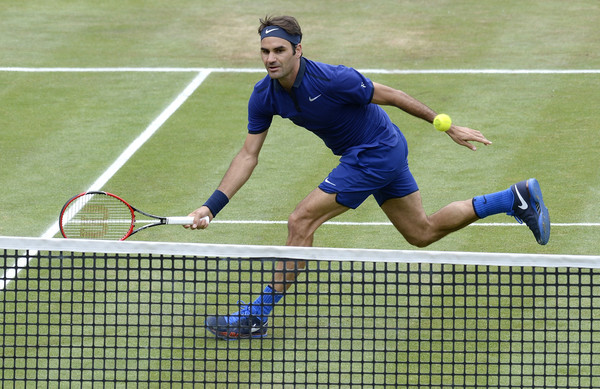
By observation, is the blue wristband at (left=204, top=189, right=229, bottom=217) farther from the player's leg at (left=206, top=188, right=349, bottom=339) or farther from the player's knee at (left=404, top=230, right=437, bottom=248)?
the player's knee at (left=404, top=230, right=437, bottom=248)

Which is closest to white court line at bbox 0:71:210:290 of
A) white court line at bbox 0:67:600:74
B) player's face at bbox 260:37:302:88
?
white court line at bbox 0:67:600:74

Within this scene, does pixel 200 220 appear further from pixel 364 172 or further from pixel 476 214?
pixel 476 214

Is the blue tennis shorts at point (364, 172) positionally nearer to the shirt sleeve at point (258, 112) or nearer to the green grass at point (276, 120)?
the shirt sleeve at point (258, 112)

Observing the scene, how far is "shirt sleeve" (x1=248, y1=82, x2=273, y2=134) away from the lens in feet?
28.1

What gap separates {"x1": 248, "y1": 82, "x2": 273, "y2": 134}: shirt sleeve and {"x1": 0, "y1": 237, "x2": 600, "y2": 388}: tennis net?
103 cm

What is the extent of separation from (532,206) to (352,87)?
1790 millimetres

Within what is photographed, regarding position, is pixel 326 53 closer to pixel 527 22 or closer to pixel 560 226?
pixel 527 22

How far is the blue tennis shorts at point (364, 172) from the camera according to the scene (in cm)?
858

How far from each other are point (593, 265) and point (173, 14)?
532 inches

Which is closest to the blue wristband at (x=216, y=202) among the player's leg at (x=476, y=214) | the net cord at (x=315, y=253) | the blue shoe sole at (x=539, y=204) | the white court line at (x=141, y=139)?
the player's leg at (x=476, y=214)

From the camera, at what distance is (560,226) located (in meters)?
11.0

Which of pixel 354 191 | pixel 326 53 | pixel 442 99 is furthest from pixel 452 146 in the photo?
pixel 354 191

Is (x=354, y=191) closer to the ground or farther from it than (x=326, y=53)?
farther from it

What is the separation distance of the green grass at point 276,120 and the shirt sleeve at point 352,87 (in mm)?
1586
